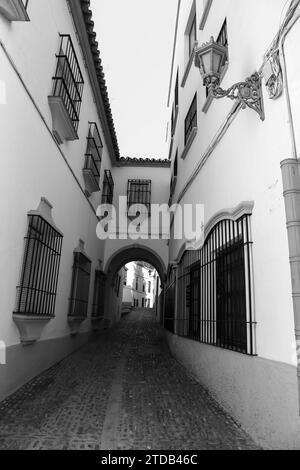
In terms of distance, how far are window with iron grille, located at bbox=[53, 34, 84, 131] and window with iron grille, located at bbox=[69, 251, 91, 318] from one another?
3.14m

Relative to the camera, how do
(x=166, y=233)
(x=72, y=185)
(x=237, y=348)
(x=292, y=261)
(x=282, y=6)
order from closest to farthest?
(x=292, y=261) → (x=282, y=6) → (x=237, y=348) → (x=72, y=185) → (x=166, y=233)

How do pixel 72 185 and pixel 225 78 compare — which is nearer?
pixel 225 78

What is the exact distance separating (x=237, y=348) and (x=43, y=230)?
11.1 ft

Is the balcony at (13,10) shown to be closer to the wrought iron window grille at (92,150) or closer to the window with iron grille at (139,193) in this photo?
the wrought iron window grille at (92,150)

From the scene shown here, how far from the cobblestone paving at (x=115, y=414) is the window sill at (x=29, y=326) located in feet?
2.26

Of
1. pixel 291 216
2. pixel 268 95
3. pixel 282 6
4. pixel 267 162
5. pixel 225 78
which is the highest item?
pixel 225 78

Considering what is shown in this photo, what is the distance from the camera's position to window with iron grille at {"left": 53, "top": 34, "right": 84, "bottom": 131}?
19.0 feet

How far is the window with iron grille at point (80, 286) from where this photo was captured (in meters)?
7.48

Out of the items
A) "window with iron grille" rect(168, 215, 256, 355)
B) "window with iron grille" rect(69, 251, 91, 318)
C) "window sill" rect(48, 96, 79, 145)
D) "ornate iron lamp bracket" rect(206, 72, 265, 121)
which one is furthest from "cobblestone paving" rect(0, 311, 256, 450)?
"window sill" rect(48, 96, 79, 145)

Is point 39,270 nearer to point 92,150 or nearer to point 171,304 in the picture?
point 92,150

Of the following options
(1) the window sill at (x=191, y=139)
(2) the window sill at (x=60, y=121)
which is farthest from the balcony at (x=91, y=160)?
(1) the window sill at (x=191, y=139)

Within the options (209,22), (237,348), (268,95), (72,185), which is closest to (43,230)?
(72,185)
